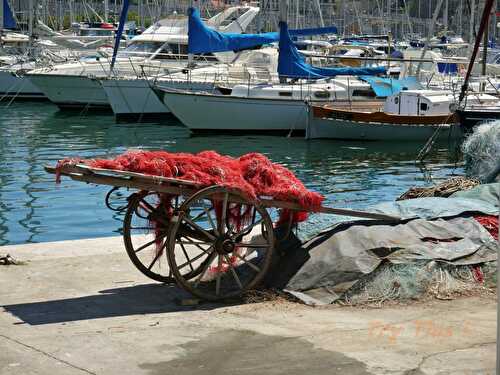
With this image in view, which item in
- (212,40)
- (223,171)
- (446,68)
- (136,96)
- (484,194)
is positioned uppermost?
(223,171)

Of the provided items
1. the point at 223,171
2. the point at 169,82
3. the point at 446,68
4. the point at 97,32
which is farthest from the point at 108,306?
the point at 97,32

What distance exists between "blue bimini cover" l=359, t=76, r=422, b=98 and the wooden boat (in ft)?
9.37

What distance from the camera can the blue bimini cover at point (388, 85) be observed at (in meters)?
37.4

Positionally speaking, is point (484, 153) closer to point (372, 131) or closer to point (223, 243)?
point (223, 243)

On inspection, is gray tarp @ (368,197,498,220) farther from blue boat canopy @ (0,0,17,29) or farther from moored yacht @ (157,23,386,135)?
blue boat canopy @ (0,0,17,29)

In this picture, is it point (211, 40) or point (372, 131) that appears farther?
point (211, 40)

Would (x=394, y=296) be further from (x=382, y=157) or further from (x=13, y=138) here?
(x=13, y=138)

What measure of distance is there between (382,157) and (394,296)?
23027mm

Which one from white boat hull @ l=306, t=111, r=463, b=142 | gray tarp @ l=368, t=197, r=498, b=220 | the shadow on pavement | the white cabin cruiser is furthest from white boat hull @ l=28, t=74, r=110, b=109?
the shadow on pavement

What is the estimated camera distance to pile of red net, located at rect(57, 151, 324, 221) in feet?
28.5

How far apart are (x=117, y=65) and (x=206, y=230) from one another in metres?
35.5

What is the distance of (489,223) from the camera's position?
32.3 ft

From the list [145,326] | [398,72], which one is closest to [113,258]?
[145,326]

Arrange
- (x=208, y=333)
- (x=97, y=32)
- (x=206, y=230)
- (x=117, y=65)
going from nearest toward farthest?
1. (x=208, y=333)
2. (x=206, y=230)
3. (x=117, y=65)
4. (x=97, y=32)
